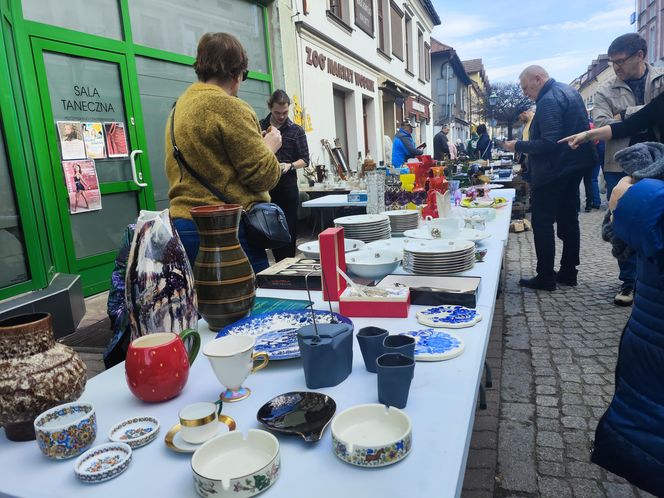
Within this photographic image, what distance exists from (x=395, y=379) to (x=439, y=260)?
94cm

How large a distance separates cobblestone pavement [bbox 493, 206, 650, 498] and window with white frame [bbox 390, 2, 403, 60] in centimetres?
1129

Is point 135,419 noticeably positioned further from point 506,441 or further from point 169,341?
point 506,441

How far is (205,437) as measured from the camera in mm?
828

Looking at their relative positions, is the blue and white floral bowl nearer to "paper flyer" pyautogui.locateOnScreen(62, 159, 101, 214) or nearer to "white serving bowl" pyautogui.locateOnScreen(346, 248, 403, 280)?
"white serving bowl" pyautogui.locateOnScreen(346, 248, 403, 280)

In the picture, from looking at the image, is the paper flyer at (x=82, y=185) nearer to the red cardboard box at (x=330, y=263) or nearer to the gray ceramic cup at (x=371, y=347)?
the red cardboard box at (x=330, y=263)

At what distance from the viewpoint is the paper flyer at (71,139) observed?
12.9 ft

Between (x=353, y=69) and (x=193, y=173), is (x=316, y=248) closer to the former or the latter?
(x=193, y=173)

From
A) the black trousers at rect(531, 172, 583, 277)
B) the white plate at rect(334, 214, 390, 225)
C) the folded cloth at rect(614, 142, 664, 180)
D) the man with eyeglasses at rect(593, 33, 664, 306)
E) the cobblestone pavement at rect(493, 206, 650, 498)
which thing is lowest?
the cobblestone pavement at rect(493, 206, 650, 498)

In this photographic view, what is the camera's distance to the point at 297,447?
2.66 ft

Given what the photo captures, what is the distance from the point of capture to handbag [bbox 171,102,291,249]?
1.96 meters

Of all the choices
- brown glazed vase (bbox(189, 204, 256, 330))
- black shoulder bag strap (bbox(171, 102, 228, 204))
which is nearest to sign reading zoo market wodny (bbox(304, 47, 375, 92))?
black shoulder bag strap (bbox(171, 102, 228, 204))

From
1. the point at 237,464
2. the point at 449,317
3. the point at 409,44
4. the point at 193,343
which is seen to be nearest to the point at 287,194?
the point at 449,317

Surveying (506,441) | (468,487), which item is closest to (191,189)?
(468,487)

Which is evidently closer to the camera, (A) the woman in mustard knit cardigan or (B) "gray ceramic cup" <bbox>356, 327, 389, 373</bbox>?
(B) "gray ceramic cup" <bbox>356, 327, 389, 373</bbox>
